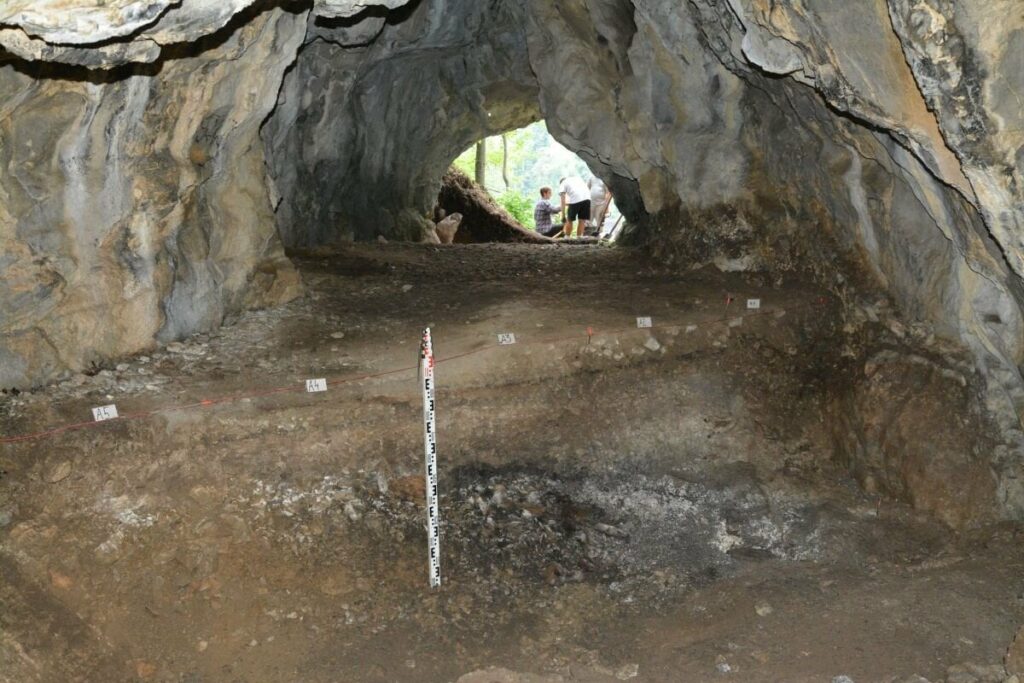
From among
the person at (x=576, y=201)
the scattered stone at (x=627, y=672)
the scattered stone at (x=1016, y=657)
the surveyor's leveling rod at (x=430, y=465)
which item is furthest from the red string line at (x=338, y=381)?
the person at (x=576, y=201)

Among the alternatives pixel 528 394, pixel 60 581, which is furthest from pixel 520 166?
pixel 60 581

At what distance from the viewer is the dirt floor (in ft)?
18.9

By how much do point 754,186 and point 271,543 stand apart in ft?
22.3

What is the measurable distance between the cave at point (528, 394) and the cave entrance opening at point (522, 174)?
214 inches

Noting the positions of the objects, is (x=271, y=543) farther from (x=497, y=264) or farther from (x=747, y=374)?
(x=497, y=264)

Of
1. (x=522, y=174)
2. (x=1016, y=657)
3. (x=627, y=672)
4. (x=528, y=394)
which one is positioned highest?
(x=522, y=174)

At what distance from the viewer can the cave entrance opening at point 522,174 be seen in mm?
19938

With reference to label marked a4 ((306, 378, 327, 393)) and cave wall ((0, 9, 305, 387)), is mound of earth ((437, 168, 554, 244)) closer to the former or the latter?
cave wall ((0, 9, 305, 387))

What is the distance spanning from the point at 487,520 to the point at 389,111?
8.80 m

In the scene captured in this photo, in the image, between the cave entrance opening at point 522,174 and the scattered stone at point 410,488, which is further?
the cave entrance opening at point 522,174

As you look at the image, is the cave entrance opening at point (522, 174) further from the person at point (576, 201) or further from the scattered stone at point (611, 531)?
the scattered stone at point (611, 531)

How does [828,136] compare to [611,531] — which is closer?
[611,531]

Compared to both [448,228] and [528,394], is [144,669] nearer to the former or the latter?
[528,394]

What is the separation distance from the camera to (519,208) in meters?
24.9
